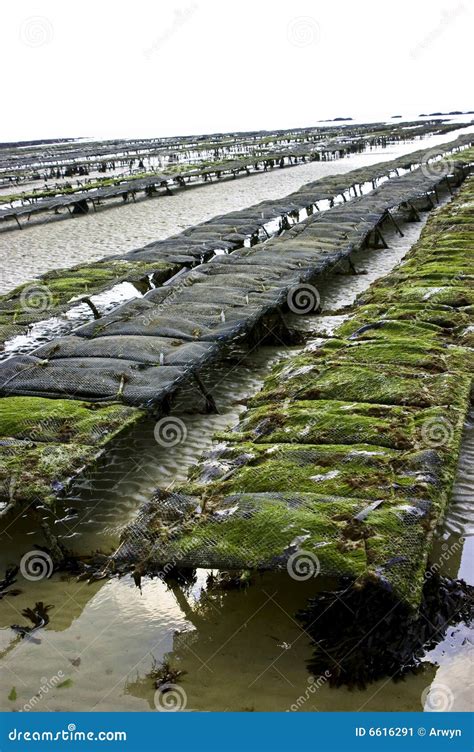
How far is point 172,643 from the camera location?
5.56m

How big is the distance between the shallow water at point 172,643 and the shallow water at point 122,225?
13.0m

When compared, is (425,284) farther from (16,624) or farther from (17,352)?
(16,624)

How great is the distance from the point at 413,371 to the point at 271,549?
4078 mm

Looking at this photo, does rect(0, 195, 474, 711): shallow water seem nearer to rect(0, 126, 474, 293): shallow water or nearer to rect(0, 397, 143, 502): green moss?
rect(0, 397, 143, 502): green moss

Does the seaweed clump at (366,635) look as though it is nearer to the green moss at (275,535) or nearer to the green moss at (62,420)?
the green moss at (275,535)

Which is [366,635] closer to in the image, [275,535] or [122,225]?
[275,535]

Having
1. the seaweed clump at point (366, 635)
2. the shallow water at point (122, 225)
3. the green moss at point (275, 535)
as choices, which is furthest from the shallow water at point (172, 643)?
the shallow water at point (122, 225)

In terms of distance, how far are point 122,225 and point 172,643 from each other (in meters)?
23.9

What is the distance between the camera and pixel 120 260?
16375 mm

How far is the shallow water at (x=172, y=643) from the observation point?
16.2ft

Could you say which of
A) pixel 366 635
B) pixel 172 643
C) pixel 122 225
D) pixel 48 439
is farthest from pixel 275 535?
pixel 122 225

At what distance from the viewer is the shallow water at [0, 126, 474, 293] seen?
70.8 ft

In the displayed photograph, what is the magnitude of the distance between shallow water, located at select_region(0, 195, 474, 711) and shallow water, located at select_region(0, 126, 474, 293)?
13025 mm

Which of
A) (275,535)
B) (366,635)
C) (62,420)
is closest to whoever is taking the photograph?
(366,635)
